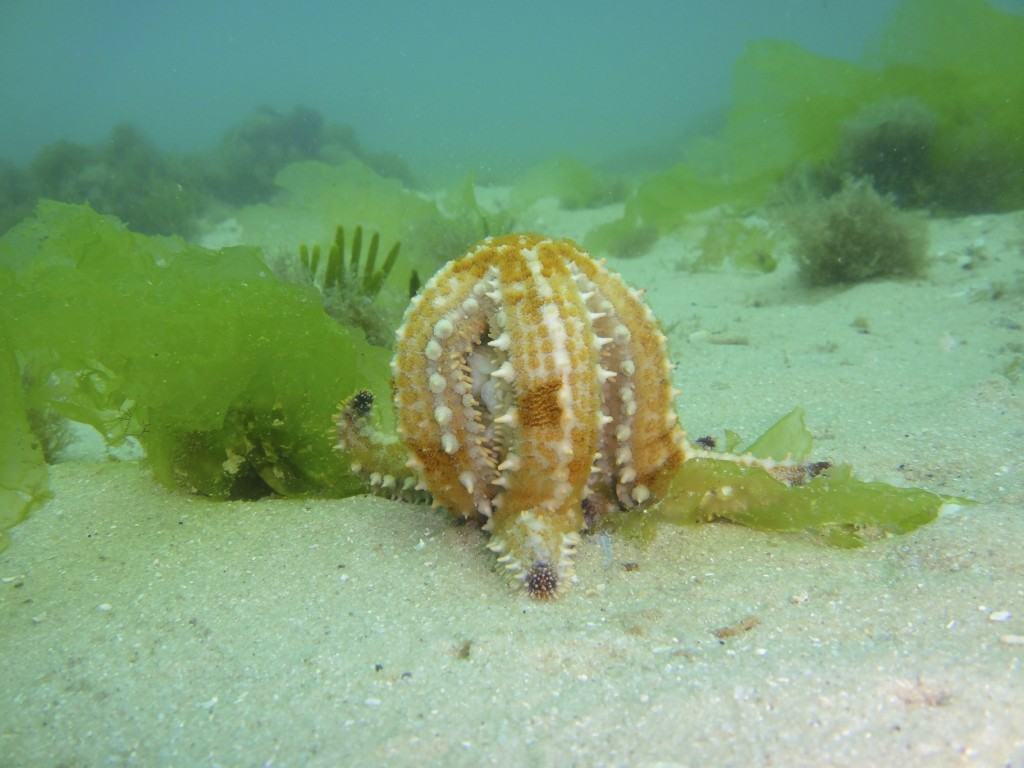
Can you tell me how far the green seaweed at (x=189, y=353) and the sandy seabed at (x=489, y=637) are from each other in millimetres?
305

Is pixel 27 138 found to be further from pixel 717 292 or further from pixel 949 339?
pixel 949 339

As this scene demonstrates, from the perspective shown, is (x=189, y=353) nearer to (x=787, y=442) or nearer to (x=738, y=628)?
(x=738, y=628)

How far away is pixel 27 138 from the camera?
151 feet

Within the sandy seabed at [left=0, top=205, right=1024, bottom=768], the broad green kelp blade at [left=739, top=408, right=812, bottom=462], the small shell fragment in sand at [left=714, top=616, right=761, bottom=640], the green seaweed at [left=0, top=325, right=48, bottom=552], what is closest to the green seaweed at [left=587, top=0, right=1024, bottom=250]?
the broad green kelp blade at [left=739, top=408, right=812, bottom=462]

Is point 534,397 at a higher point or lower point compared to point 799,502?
higher

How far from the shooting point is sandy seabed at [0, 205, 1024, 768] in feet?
5.86

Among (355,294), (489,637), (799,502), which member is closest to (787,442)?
(799,502)

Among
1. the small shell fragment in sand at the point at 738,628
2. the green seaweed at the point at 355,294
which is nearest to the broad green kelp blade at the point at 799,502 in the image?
the small shell fragment in sand at the point at 738,628

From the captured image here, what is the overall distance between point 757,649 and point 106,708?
2.22 meters

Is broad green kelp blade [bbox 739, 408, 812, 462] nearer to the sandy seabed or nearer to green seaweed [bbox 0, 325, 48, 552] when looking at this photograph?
the sandy seabed

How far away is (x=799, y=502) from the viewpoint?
2.68 metres

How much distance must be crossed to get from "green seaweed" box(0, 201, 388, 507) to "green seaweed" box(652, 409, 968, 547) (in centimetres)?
191

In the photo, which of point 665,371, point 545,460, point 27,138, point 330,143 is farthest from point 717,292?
point 27,138

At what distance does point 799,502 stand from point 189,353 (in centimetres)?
301
